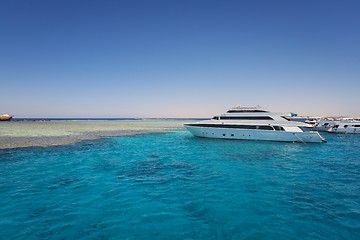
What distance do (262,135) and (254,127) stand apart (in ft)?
6.44

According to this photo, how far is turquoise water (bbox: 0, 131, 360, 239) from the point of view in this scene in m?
8.37

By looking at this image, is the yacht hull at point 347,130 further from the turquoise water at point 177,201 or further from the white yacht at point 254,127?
the turquoise water at point 177,201

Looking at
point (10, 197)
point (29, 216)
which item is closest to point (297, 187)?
point (29, 216)

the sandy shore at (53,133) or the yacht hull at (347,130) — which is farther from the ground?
the yacht hull at (347,130)

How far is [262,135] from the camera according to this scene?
37438 millimetres

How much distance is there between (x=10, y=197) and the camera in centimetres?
1148

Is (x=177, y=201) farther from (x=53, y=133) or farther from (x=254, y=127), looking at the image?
(x=53, y=133)

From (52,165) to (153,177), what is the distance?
9998mm

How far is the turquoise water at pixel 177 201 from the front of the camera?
27.5 ft

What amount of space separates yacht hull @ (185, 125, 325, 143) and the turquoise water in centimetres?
1695

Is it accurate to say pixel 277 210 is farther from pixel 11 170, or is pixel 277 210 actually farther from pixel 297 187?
pixel 11 170

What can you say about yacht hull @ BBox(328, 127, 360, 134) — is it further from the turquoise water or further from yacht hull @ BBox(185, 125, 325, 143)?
the turquoise water

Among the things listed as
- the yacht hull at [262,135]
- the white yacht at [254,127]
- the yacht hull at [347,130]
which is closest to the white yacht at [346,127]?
the yacht hull at [347,130]

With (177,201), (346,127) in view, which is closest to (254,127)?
(177,201)
